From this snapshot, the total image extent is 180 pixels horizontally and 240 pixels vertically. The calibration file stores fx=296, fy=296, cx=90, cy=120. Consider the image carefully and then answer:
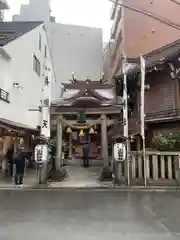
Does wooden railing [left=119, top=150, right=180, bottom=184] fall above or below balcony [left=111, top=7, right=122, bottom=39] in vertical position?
below

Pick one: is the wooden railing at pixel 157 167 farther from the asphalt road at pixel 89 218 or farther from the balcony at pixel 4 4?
the balcony at pixel 4 4

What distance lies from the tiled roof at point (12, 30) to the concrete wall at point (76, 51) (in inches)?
583

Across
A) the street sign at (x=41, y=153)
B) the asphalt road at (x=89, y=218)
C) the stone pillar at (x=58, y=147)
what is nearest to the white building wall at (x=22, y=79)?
the stone pillar at (x=58, y=147)

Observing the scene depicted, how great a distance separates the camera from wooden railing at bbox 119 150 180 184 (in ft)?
48.0

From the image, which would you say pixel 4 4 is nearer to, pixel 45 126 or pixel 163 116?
pixel 45 126

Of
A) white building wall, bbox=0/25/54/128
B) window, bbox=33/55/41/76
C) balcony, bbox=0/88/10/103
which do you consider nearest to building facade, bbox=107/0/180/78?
window, bbox=33/55/41/76

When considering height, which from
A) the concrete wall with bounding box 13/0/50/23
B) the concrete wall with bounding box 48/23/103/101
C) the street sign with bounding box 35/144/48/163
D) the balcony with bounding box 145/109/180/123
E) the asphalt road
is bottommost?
the asphalt road

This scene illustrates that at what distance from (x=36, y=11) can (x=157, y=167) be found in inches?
1406

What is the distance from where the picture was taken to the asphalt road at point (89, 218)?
19.6 feet

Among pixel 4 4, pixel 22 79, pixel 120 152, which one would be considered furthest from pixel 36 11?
pixel 120 152

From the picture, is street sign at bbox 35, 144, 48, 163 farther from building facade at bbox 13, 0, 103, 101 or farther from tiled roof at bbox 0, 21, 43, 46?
building facade at bbox 13, 0, 103, 101

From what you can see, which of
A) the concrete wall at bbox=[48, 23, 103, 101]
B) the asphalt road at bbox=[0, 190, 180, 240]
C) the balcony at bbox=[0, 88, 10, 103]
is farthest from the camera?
the concrete wall at bbox=[48, 23, 103, 101]

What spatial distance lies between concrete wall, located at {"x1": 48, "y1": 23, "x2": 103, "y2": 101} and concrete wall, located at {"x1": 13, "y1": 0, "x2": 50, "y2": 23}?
1.88m

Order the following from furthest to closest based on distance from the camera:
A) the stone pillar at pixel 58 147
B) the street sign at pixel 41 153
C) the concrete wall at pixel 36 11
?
the concrete wall at pixel 36 11, the stone pillar at pixel 58 147, the street sign at pixel 41 153
